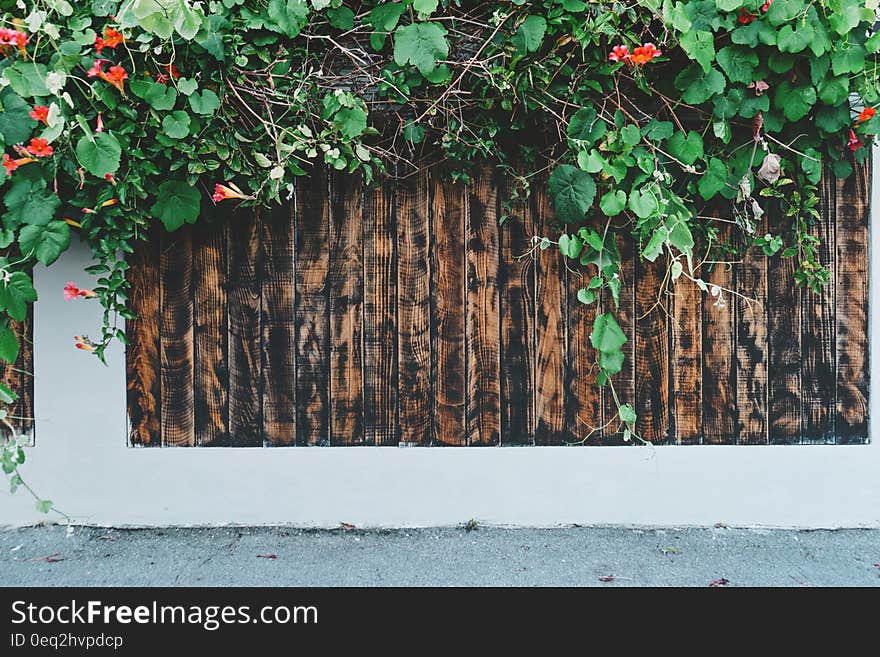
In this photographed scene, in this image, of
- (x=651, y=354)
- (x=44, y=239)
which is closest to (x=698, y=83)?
(x=651, y=354)

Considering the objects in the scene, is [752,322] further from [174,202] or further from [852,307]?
[174,202]

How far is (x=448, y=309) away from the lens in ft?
8.65

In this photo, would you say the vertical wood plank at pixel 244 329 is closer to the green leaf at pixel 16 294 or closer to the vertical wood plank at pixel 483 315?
the green leaf at pixel 16 294

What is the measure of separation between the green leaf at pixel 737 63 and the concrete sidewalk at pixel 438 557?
168 cm

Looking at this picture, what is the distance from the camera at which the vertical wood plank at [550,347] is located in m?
2.64

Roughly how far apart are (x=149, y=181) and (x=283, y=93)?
0.56 meters

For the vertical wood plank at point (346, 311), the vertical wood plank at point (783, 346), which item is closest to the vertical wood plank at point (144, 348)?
the vertical wood plank at point (346, 311)

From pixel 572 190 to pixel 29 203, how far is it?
1809mm

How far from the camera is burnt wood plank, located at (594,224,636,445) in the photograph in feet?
8.63

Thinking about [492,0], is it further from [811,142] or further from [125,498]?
[125,498]

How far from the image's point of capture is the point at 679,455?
263 centimetres

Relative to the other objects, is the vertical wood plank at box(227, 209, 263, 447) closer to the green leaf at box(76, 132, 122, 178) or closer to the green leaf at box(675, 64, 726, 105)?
the green leaf at box(76, 132, 122, 178)

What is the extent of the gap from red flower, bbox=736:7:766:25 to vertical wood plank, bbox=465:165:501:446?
0.98m

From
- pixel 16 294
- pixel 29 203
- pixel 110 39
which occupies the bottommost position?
pixel 16 294
